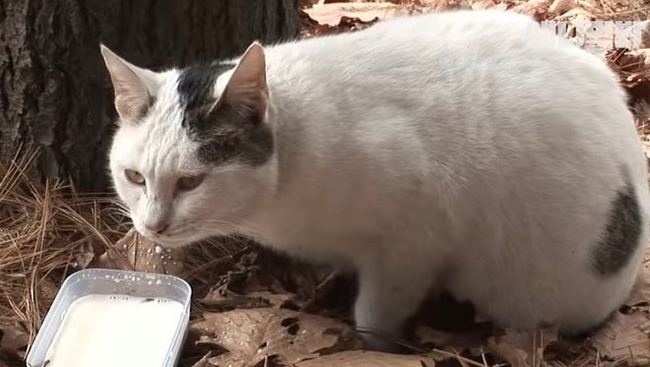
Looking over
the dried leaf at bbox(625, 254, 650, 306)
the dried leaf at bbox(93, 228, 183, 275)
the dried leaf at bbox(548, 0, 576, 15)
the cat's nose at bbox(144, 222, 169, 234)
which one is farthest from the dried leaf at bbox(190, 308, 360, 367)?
the dried leaf at bbox(548, 0, 576, 15)

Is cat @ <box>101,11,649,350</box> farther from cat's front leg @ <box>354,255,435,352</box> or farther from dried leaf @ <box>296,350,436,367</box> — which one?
dried leaf @ <box>296,350,436,367</box>

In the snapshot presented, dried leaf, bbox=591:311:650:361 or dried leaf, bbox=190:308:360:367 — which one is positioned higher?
dried leaf, bbox=190:308:360:367

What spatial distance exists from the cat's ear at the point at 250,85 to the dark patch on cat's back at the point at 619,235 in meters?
0.83

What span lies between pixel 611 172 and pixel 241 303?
0.93 m

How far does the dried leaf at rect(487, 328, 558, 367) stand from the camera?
2.15 metres

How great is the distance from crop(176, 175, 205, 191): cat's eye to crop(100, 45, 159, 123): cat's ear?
0.56 ft

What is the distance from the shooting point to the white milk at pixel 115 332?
2.05 m

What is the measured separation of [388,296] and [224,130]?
597 mm

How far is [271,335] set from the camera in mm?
2195

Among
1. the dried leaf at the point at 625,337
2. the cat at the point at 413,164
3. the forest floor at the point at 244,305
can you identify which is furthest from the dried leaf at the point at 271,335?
the dried leaf at the point at 625,337

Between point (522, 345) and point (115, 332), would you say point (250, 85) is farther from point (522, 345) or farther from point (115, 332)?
point (522, 345)

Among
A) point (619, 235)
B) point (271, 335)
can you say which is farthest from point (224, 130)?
point (619, 235)

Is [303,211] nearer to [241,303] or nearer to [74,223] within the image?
[241,303]

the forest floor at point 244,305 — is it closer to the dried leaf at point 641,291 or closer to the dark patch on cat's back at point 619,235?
the dried leaf at point 641,291
